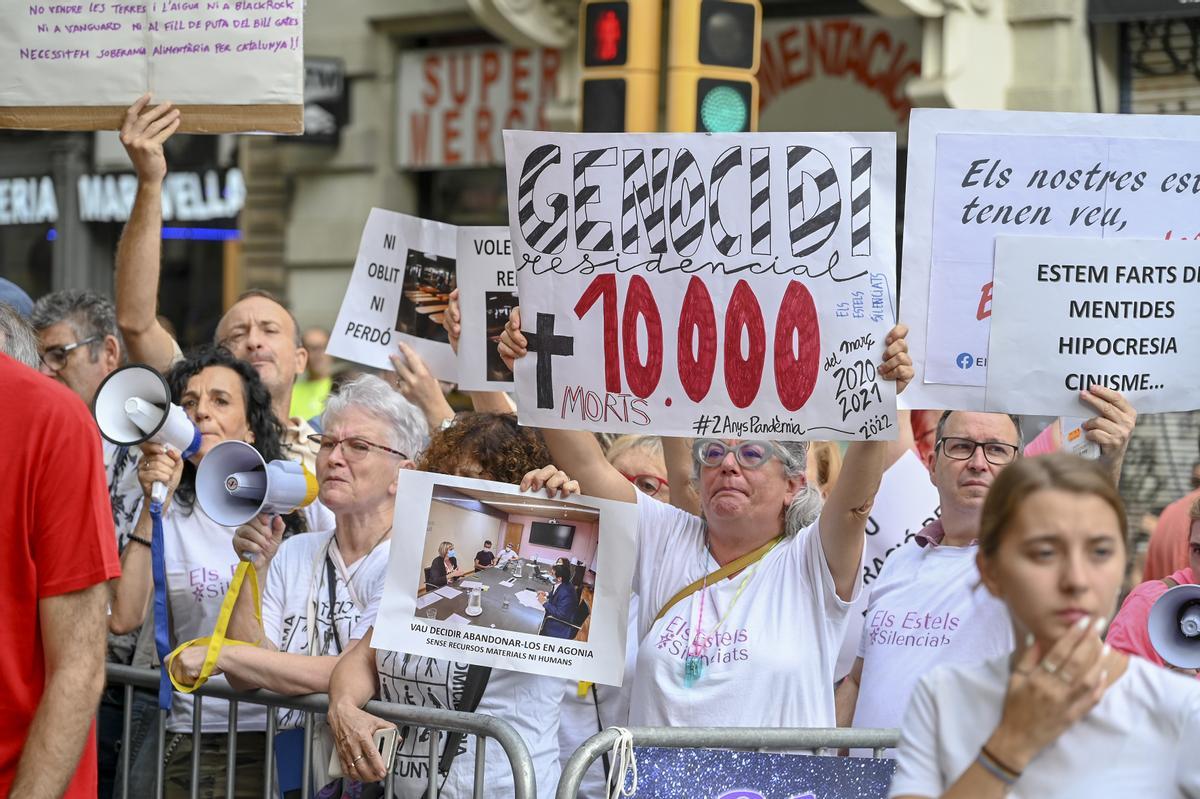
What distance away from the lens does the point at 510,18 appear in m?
10.8

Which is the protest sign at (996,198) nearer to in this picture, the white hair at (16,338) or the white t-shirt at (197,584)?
the white t-shirt at (197,584)

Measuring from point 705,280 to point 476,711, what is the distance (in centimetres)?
121

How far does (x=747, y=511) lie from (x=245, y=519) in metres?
1.32

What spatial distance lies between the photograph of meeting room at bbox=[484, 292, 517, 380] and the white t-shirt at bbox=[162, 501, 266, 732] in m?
0.94

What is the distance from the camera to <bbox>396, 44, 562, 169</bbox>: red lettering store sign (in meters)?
11.7

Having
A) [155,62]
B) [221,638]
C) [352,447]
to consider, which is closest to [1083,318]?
[352,447]

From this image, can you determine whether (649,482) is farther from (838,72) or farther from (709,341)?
(838,72)

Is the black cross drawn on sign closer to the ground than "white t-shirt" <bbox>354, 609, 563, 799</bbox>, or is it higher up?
higher up

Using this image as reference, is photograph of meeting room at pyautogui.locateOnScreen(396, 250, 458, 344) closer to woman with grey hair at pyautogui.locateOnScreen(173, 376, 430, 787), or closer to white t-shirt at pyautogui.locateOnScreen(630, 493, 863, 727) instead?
woman with grey hair at pyautogui.locateOnScreen(173, 376, 430, 787)

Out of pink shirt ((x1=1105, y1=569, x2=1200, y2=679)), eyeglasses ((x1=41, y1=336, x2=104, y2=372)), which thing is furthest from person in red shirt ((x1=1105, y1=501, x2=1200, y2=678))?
eyeglasses ((x1=41, y1=336, x2=104, y2=372))

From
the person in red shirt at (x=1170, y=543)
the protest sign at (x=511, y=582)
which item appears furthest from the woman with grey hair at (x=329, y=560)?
the person in red shirt at (x=1170, y=543)

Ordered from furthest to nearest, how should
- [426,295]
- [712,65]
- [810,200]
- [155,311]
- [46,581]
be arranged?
[712,65] < [426,295] < [155,311] < [810,200] < [46,581]

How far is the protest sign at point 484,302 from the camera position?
5066 millimetres

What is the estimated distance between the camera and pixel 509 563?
4.12 metres
